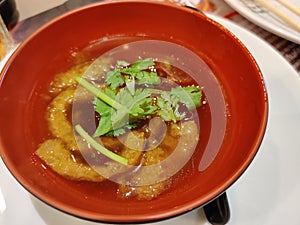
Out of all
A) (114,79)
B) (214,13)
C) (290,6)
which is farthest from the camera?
(214,13)

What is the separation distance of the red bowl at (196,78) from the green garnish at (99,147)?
0.30 feet

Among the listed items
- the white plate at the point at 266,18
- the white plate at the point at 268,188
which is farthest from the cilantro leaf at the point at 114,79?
the white plate at the point at 266,18

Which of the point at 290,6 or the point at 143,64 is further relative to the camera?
the point at 290,6

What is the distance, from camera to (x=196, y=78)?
1.09 meters

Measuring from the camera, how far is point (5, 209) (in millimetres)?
941

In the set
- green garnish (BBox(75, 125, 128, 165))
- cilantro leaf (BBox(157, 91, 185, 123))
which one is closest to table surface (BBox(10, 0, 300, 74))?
cilantro leaf (BBox(157, 91, 185, 123))

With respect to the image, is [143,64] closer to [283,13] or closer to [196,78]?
[196,78]

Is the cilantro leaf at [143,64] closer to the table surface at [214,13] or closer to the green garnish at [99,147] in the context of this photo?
the green garnish at [99,147]

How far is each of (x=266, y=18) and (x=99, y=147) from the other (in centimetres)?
73

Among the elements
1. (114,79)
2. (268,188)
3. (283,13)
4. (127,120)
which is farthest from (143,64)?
(283,13)

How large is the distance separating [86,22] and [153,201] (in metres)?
0.55

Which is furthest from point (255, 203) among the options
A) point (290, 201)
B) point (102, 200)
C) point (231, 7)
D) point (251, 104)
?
point (231, 7)

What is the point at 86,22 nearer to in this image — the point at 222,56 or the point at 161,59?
the point at 161,59

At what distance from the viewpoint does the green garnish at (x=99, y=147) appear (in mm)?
936
